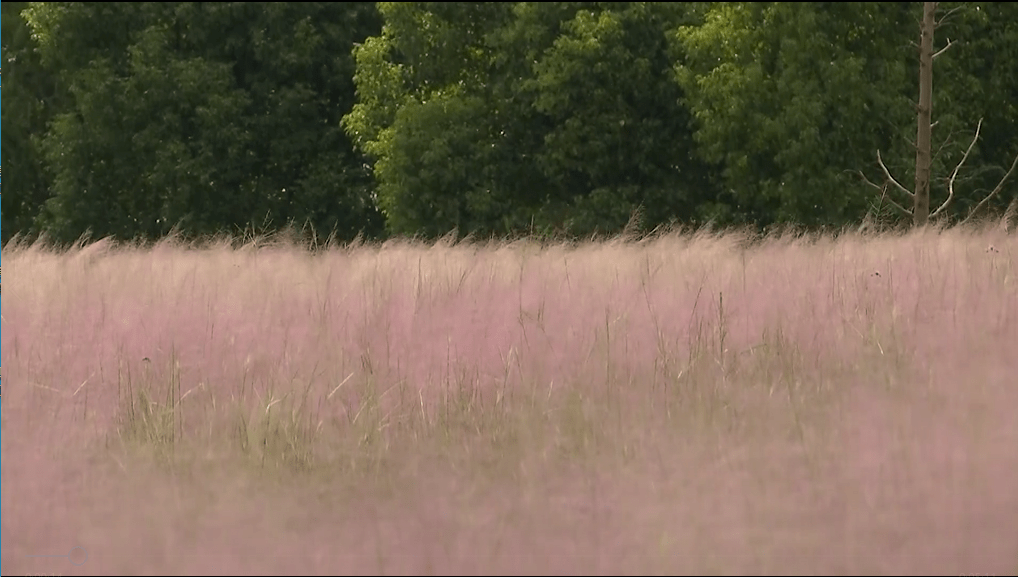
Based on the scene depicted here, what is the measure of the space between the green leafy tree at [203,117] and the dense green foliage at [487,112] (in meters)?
0.05

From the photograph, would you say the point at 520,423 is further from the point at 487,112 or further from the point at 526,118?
the point at 526,118

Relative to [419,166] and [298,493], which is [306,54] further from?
[298,493]

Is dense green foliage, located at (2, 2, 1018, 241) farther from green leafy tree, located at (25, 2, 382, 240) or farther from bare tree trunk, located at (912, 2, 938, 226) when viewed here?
bare tree trunk, located at (912, 2, 938, 226)

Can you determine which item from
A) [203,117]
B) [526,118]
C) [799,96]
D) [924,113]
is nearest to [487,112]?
[526,118]

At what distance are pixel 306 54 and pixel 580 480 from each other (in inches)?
750

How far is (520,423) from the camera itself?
4.17 m

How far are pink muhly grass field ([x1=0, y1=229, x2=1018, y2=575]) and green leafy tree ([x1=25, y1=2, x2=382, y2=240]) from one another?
1505 cm

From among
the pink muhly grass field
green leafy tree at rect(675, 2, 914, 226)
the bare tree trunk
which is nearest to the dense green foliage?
green leafy tree at rect(675, 2, 914, 226)

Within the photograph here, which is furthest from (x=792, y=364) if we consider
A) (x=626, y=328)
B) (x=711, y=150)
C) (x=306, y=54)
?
(x=306, y=54)

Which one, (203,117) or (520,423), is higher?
(520,423)

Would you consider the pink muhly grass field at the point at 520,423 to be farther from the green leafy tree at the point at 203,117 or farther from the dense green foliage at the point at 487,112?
the green leafy tree at the point at 203,117

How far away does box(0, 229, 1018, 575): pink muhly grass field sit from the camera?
3.19 metres

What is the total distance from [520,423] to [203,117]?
1806 cm

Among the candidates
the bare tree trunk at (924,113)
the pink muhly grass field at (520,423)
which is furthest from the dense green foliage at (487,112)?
the pink muhly grass field at (520,423)
